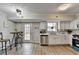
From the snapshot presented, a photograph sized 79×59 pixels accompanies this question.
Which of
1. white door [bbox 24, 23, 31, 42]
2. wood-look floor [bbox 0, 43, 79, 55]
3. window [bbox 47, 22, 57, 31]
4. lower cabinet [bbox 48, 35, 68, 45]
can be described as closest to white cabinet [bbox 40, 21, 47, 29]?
window [bbox 47, 22, 57, 31]

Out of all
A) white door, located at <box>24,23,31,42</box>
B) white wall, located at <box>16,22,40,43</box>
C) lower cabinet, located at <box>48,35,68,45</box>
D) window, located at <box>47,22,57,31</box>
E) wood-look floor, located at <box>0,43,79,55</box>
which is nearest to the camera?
wood-look floor, located at <box>0,43,79,55</box>

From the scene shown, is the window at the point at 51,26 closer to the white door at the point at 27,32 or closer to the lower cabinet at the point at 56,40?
the lower cabinet at the point at 56,40

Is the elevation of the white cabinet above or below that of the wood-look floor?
above

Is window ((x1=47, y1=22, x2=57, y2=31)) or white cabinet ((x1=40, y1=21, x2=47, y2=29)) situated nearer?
white cabinet ((x1=40, y1=21, x2=47, y2=29))

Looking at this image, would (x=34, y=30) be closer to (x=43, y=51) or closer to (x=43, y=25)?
(x=43, y=25)

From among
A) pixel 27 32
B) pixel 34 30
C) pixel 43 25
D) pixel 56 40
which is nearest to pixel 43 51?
pixel 56 40

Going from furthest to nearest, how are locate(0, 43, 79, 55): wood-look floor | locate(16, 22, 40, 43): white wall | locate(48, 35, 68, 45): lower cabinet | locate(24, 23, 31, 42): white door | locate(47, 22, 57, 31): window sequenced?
locate(24, 23, 31, 42): white door
locate(16, 22, 40, 43): white wall
locate(47, 22, 57, 31): window
locate(48, 35, 68, 45): lower cabinet
locate(0, 43, 79, 55): wood-look floor

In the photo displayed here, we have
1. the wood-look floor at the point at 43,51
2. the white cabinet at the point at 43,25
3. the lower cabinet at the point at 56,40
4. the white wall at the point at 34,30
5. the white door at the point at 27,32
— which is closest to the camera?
the wood-look floor at the point at 43,51

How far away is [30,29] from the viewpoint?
10.3 metres

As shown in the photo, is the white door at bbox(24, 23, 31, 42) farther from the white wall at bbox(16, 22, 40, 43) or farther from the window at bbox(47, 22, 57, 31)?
the window at bbox(47, 22, 57, 31)

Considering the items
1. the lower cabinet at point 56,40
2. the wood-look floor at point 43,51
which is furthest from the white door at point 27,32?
the wood-look floor at point 43,51

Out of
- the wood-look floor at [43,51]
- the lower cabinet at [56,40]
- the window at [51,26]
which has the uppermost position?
the window at [51,26]
